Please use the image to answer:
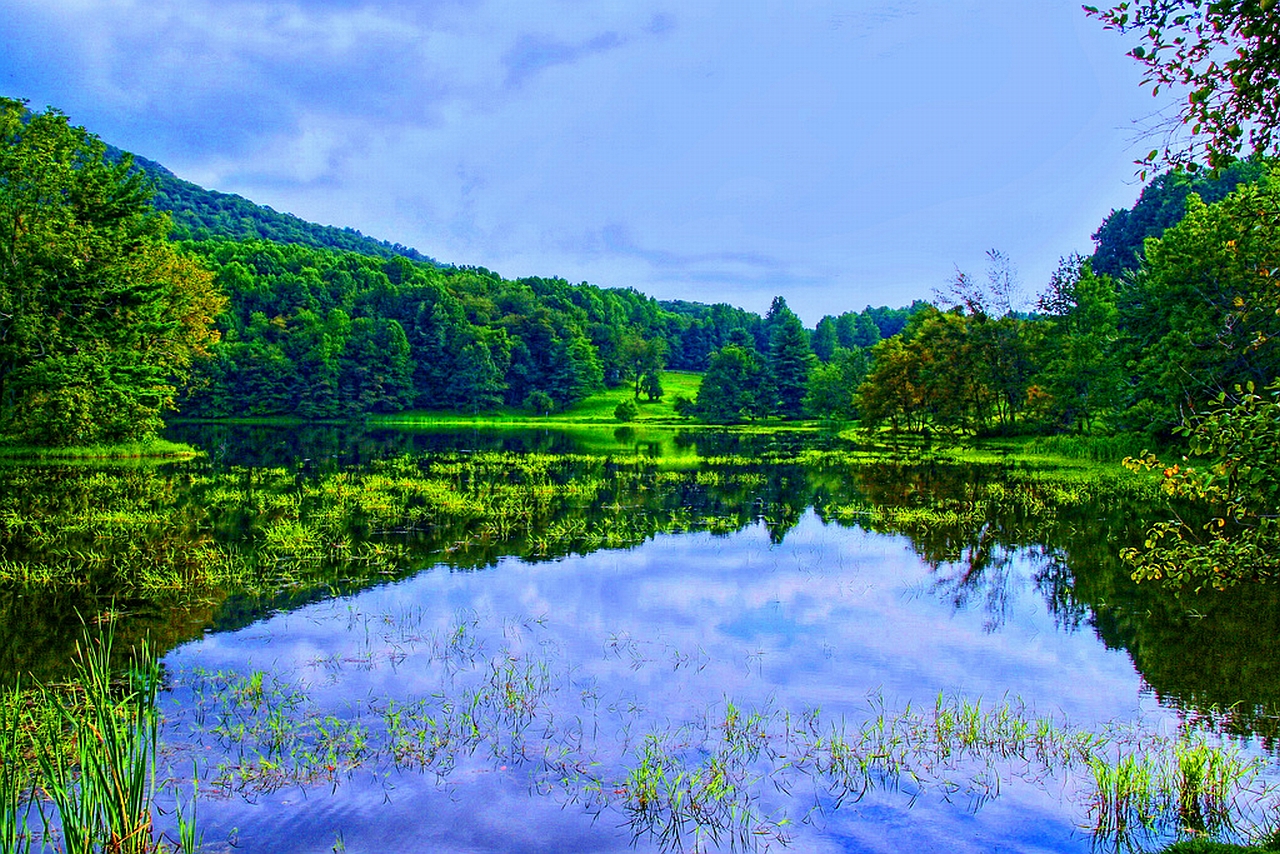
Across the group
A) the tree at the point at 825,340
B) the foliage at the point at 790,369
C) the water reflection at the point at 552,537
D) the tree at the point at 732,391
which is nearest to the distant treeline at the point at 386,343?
the tree at the point at 732,391

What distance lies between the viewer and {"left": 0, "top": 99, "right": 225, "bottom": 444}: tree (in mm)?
32938

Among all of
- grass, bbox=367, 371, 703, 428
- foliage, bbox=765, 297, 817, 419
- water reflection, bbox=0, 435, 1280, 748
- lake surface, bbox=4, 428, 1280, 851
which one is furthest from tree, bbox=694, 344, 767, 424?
lake surface, bbox=4, 428, 1280, 851

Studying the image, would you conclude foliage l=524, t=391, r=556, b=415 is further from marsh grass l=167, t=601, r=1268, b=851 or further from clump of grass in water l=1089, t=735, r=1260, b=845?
clump of grass in water l=1089, t=735, r=1260, b=845

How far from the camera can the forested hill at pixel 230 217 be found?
5669 inches

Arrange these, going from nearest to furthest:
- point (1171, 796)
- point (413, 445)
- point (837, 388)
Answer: point (1171, 796) → point (413, 445) → point (837, 388)

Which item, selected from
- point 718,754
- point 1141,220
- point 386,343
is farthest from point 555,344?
point 718,754

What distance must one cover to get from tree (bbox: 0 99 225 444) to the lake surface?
24647mm

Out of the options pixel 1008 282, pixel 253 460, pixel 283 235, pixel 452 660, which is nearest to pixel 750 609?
pixel 452 660

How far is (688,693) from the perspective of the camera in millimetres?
10297

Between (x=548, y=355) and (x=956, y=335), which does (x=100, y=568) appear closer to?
(x=956, y=335)

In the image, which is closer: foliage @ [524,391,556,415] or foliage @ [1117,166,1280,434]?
foliage @ [1117,166,1280,434]

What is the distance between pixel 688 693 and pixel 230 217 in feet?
586

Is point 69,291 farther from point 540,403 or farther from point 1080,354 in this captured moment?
point 540,403

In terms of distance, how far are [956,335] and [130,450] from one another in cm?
4969
